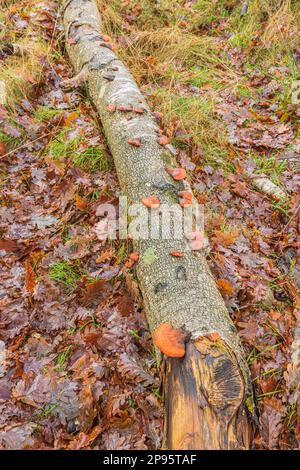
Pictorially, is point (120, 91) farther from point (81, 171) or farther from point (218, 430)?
point (218, 430)

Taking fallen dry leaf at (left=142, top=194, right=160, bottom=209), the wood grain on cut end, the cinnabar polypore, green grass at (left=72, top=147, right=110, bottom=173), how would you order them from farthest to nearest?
green grass at (left=72, top=147, right=110, bottom=173) → fallen dry leaf at (left=142, top=194, right=160, bottom=209) → the cinnabar polypore → the wood grain on cut end

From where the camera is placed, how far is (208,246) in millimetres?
3475

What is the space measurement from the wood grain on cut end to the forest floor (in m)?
0.38

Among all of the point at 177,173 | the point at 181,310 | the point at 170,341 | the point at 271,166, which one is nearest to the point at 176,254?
the point at 181,310

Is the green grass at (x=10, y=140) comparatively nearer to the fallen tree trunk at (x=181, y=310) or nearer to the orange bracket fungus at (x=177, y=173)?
the fallen tree trunk at (x=181, y=310)

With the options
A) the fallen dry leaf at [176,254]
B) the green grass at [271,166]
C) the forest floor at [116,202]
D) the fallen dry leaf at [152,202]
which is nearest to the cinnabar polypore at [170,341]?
the forest floor at [116,202]

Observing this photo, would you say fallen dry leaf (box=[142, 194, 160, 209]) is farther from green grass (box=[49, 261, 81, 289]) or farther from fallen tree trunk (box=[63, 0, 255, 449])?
green grass (box=[49, 261, 81, 289])

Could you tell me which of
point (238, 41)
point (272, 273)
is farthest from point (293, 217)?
point (238, 41)

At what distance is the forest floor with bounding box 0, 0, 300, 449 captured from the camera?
8.99ft

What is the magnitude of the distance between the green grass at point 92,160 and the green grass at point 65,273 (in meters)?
1.40

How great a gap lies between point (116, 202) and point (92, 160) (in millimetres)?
787

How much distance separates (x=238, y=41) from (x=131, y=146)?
395cm

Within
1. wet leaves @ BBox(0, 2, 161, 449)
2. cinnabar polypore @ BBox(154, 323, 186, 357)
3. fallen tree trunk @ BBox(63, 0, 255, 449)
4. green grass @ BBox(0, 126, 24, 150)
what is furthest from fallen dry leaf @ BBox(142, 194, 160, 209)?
green grass @ BBox(0, 126, 24, 150)

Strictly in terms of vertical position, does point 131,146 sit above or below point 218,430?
above
